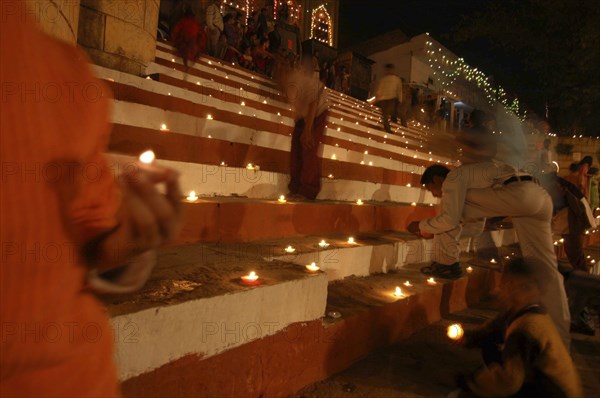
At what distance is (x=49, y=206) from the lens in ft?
2.31

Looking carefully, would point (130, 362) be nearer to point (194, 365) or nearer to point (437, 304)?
point (194, 365)

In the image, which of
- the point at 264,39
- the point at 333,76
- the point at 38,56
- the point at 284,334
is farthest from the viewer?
the point at 333,76

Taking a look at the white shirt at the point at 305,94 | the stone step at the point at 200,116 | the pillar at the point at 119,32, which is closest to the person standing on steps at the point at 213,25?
the stone step at the point at 200,116

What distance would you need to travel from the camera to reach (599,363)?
3324mm

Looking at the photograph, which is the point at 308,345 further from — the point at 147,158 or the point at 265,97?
the point at 265,97

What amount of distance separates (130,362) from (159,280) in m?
0.49

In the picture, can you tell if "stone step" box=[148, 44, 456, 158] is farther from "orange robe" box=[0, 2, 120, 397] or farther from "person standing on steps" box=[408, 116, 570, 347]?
"orange robe" box=[0, 2, 120, 397]

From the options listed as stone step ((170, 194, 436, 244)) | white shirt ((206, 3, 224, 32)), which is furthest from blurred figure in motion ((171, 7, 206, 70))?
stone step ((170, 194, 436, 244))

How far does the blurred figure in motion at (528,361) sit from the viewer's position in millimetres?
2064

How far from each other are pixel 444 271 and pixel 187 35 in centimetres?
628

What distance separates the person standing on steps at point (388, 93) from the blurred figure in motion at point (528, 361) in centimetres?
930

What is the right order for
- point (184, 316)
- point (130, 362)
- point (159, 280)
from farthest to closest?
point (159, 280)
point (184, 316)
point (130, 362)

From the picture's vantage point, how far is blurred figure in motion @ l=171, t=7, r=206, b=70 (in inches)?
292

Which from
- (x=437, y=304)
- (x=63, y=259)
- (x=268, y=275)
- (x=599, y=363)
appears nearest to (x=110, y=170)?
(x=63, y=259)
